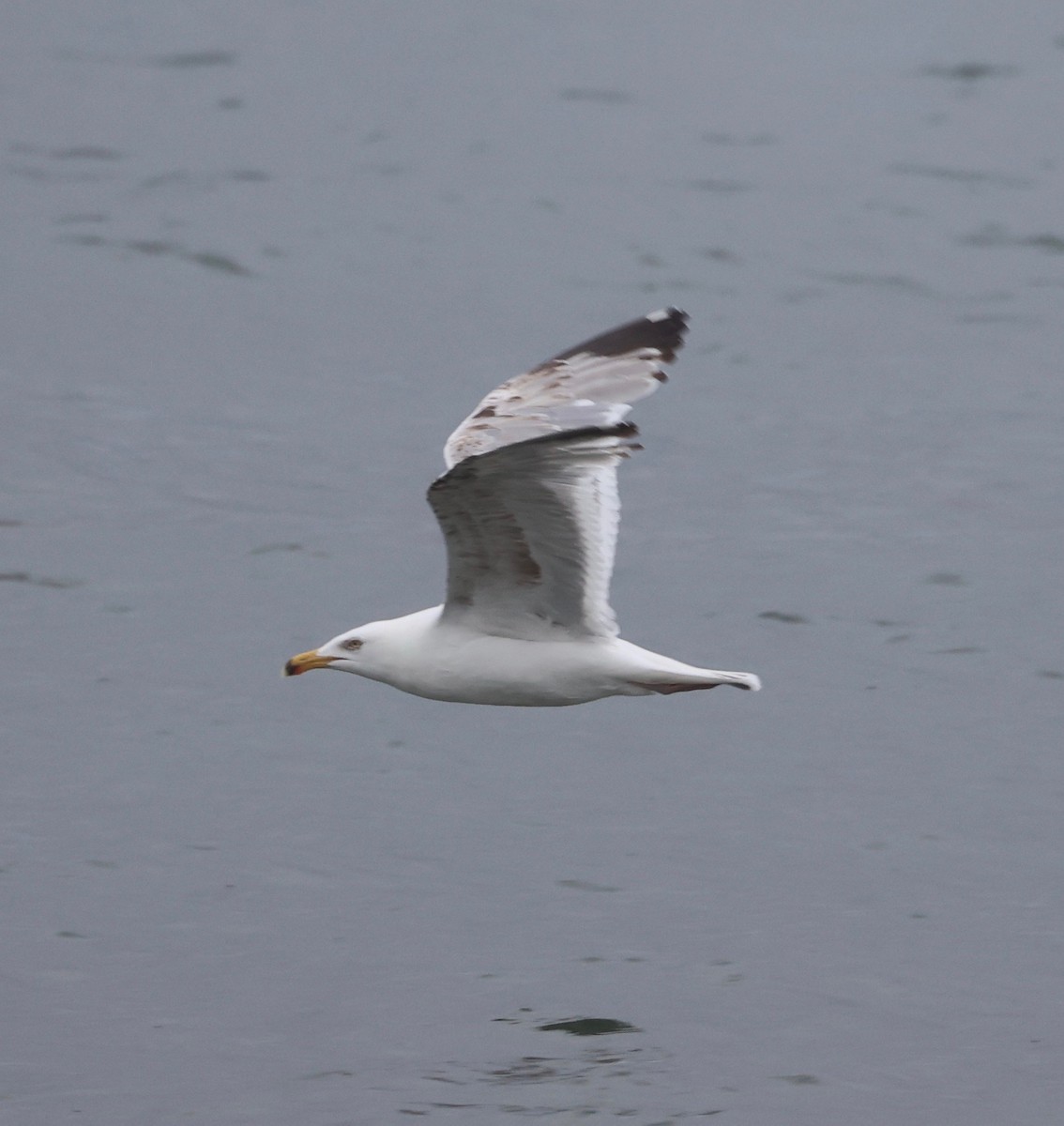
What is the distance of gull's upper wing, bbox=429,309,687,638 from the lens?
8.72 metres

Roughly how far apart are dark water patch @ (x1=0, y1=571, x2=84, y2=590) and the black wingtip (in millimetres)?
5159

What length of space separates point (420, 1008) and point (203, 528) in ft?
17.4

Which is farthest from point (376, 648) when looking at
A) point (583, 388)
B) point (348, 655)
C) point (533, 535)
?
point (583, 388)

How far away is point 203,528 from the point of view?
1537 cm

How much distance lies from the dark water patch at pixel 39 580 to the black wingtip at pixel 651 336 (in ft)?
16.9

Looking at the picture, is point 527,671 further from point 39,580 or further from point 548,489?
point 39,580

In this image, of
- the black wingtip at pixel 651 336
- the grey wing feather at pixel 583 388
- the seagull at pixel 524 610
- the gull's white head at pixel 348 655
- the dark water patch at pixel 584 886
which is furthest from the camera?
the dark water patch at pixel 584 886

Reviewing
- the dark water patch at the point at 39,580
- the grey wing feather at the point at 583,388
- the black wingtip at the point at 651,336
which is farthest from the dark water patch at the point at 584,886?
the dark water patch at the point at 39,580

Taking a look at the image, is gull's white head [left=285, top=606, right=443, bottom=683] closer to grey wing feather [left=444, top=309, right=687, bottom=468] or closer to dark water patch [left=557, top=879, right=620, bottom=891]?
grey wing feather [left=444, top=309, right=687, bottom=468]

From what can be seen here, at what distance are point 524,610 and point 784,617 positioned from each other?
15.8 feet

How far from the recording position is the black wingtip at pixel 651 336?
34.4 feet

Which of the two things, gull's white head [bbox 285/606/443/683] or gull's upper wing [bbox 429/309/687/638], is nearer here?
gull's upper wing [bbox 429/309/687/638]

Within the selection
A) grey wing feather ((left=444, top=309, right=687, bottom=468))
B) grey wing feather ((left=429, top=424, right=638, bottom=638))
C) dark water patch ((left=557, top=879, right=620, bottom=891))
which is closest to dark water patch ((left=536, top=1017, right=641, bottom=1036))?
dark water patch ((left=557, top=879, right=620, bottom=891))

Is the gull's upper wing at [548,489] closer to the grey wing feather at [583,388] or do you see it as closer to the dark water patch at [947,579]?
the grey wing feather at [583,388]
